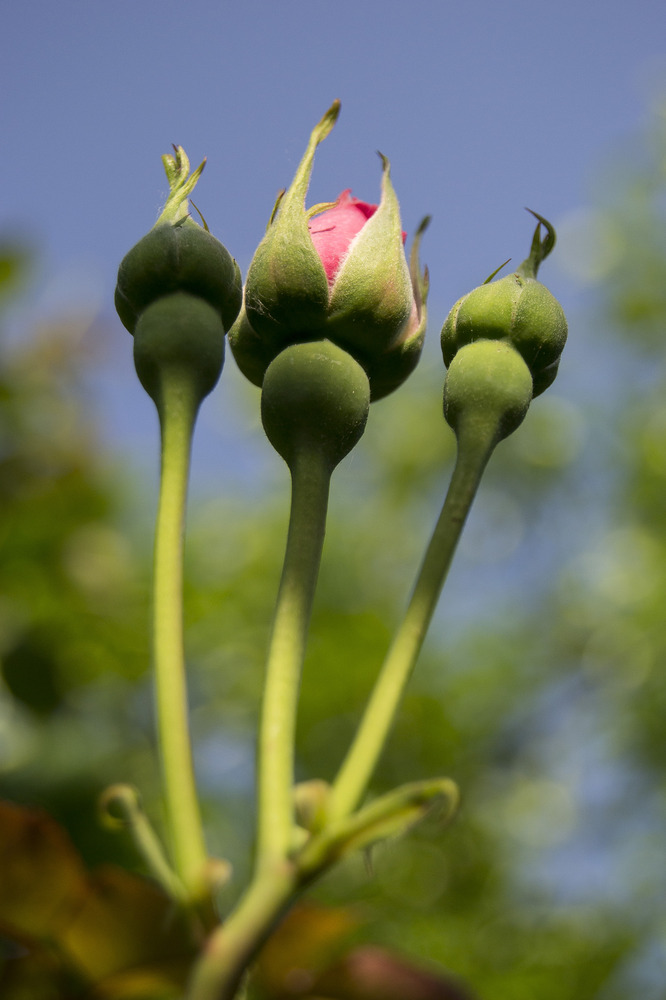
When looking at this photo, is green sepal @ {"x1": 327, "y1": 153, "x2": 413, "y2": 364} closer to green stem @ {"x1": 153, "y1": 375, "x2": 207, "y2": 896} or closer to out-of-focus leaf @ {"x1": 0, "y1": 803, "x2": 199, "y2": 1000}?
green stem @ {"x1": 153, "y1": 375, "x2": 207, "y2": 896}

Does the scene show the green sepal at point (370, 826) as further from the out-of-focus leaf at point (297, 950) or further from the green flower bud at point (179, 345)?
the green flower bud at point (179, 345)

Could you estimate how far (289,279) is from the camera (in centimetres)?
60

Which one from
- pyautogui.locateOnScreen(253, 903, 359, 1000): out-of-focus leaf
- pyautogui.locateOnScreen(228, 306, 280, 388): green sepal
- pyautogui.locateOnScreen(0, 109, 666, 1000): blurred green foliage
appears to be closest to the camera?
pyautogui.locateOnScreen(253, 903, 359, 1000): out-of-focus leaf

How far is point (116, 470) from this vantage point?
3.29 metres

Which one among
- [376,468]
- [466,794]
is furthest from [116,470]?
[376,468]

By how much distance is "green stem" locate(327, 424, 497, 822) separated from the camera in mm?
483

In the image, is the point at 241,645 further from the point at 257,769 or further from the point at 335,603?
the point at 257,769

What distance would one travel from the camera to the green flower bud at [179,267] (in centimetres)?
60

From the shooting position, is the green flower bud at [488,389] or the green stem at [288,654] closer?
the green stem at [288,654]

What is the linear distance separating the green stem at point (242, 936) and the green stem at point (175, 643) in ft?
0.08

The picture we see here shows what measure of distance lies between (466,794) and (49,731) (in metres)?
3.21

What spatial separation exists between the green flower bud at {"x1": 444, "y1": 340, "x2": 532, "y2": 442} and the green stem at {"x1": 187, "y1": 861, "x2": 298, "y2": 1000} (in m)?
0.31

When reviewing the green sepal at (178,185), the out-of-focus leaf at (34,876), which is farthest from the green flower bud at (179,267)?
the out-of-focus leaf at (34,876)

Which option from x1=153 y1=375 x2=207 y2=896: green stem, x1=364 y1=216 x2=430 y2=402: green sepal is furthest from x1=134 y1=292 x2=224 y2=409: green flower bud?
x1=364 y1=216 x2=430 y2=402: green sepal
